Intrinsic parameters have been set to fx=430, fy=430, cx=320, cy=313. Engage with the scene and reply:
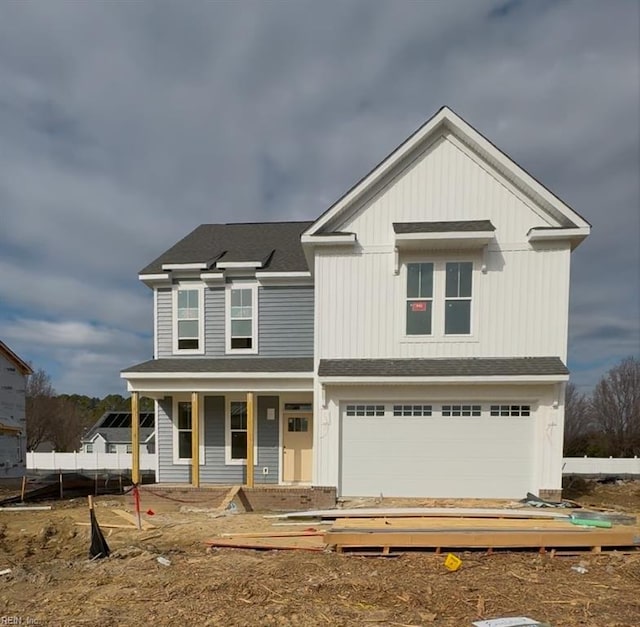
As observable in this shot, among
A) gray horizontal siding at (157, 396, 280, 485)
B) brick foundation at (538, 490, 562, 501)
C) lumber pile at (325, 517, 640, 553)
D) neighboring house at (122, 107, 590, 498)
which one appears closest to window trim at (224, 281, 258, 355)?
neighboring house at (122, 107, 590, 498)

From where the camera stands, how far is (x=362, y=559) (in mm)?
6594

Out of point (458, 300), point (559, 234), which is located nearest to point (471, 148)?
point (559, 234)

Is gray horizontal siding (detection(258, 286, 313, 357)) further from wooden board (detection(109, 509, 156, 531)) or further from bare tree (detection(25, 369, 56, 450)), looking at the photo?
bare tree (detection(25, 369, 56, 450))

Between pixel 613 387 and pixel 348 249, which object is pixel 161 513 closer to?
→ pixel 348 249

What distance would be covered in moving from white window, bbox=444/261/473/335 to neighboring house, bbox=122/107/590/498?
0.03 meters

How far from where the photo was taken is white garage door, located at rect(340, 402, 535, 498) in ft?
34.5

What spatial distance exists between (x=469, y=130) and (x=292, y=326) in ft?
23.2

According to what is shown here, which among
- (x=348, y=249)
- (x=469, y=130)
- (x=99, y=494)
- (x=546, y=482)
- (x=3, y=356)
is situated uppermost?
(x=469, y=130)

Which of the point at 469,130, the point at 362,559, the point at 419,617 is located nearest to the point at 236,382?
the point at 362,559

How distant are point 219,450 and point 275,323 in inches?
162

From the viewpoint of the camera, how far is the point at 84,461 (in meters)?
27.5

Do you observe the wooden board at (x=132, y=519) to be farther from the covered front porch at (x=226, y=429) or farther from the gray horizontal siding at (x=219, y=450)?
the gray horizontal siding at (x=219, y=450)

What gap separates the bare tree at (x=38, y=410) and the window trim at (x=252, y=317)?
36425 millimetres

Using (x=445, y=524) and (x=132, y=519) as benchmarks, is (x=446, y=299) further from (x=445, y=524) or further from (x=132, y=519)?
(x=132, y=519)
